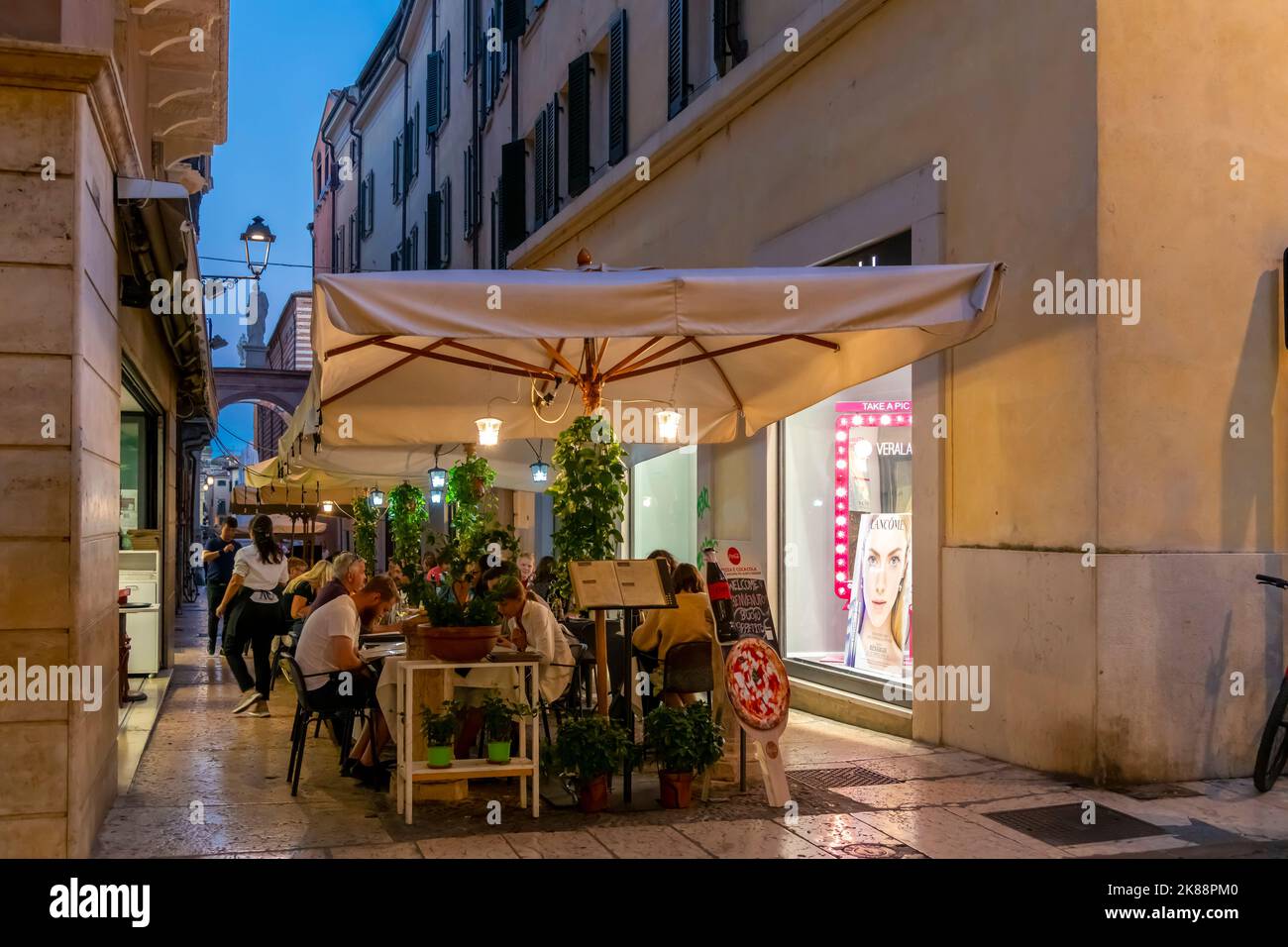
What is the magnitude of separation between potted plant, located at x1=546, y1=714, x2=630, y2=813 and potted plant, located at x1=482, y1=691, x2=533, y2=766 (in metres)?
0.26

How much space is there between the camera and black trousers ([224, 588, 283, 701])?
1163 centimetres

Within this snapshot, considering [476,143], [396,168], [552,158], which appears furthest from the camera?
[396,168]

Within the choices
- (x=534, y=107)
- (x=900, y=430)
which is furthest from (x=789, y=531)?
(x=534, y=107)

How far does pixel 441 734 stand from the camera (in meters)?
7.07

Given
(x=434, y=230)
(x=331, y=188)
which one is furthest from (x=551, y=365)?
(x=331, y=188)

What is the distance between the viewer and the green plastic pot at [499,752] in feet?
23.5

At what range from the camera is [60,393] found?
6.05 meters

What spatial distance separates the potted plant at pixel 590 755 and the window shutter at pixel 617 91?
430 inches

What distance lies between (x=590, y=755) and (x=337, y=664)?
2.04m

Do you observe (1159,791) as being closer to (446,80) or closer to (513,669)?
(513,669)

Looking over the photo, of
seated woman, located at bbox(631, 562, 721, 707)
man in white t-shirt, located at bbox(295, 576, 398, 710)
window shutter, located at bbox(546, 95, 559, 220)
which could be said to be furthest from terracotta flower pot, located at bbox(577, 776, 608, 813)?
window shutter, located at bbox(546, 95, 559, 220)

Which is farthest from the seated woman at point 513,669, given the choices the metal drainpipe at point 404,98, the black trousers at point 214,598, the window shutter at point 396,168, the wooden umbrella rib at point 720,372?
the window shutter at point 396,168

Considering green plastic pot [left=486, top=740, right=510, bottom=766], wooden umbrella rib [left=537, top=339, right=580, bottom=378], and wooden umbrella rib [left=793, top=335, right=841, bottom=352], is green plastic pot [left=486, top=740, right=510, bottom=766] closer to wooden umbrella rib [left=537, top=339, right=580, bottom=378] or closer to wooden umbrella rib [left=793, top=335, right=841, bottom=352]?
wooden umbrella rib [left=537, top=339, right=580, bottom=378]
